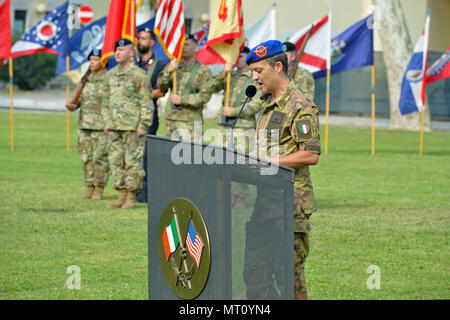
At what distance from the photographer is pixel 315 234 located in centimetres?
977

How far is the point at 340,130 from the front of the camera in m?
30.2

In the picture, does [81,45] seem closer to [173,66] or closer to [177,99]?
[173,66]

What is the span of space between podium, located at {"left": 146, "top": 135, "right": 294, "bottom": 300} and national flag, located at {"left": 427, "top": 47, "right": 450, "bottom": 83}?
16620mm

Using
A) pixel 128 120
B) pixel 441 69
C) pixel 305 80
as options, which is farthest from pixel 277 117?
pixel 441 69

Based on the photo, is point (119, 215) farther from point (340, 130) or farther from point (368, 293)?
point (340, 130)

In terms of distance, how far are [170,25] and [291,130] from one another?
24.2 feet

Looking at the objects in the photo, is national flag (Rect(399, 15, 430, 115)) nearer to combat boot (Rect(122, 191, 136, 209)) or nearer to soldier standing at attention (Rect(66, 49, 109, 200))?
soldier standing at attention (Rect(66, 49, 109, 200))

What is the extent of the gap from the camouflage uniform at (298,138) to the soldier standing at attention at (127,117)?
6.01m

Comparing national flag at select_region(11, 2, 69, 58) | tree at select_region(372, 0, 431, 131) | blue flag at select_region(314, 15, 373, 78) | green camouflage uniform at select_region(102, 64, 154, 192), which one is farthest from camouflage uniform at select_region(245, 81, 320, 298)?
tree at select_region(372, 0, 431, 131)

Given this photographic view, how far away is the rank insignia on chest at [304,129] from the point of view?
200 inches

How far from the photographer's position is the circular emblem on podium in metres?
4.12

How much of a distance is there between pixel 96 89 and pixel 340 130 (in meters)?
18.6

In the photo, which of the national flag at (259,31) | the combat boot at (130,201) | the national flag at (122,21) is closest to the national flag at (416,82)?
→ the national flag at (259,31)
